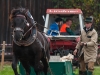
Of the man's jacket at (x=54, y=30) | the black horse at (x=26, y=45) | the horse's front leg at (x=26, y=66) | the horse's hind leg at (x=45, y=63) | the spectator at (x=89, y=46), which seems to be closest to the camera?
the black horse at (x=26, y=45)

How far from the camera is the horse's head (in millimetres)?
11078

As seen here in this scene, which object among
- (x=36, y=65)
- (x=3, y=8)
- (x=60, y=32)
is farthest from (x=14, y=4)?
(x=36, y=65)

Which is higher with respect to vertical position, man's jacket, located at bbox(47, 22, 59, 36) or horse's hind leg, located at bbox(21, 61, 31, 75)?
man's jacket, located at bbox(47, 22, 59, 36)

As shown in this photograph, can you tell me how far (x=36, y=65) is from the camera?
1191 cm

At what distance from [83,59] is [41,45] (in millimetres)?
2175

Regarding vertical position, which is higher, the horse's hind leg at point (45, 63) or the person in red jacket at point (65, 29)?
the person in red jacket at point (65, 29)

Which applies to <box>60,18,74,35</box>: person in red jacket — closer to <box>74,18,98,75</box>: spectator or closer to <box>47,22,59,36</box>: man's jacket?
<box>47,22,59,36</box>: man's jacket

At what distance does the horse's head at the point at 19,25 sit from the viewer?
36.3 feet

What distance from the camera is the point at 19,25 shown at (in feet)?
37.0

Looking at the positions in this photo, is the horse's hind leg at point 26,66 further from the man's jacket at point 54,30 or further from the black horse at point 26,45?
the man's jacket at point 54,30

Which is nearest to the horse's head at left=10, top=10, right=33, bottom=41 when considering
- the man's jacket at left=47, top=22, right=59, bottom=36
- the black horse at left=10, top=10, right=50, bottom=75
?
the black horse at left=10, top=10, right=50, bottom=75

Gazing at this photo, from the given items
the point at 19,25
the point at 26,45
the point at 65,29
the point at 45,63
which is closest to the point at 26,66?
the point at 45,63

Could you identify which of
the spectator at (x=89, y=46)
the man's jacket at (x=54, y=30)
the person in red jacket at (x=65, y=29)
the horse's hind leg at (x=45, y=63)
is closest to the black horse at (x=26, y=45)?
the horse's hind leg at (x=45, y=63)

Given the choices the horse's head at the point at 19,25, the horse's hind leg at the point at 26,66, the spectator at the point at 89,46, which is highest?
the horse's head at the point at 19,25
